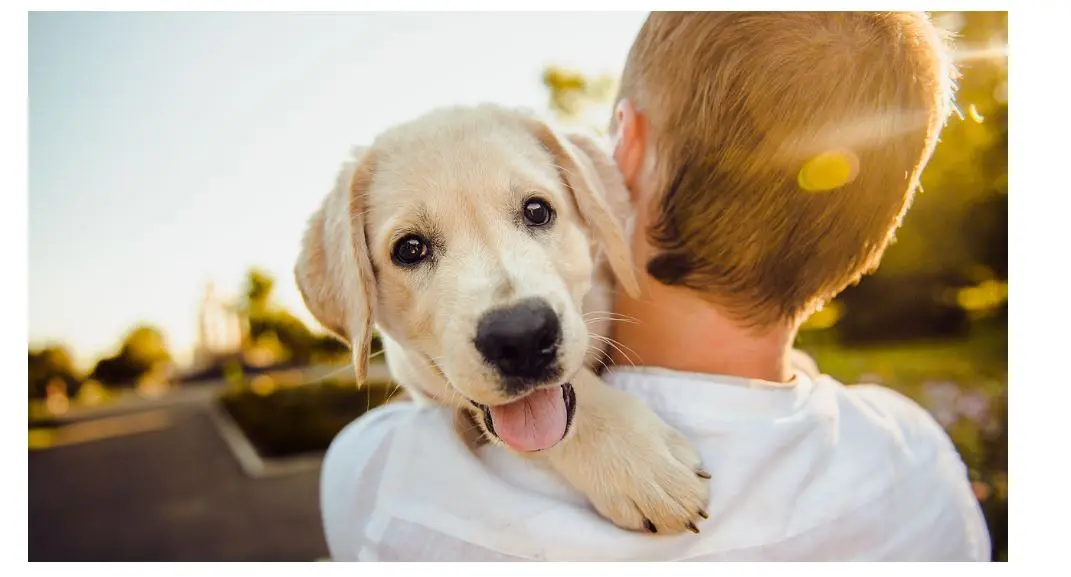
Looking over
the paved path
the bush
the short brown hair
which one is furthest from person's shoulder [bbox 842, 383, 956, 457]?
the bush

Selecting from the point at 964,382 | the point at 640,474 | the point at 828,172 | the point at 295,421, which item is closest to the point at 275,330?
the point at 640,474

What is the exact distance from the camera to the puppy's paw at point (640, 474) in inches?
74.9

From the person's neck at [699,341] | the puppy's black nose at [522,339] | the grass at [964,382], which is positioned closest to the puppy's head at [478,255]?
the puppy's black nose at [522,339]

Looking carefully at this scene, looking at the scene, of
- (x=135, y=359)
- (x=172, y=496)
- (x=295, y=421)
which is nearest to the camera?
(x=135, y=359)

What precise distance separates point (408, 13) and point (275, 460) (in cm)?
537

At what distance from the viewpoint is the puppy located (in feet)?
6.27

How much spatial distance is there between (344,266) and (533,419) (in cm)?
70

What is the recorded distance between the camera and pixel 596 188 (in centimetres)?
222

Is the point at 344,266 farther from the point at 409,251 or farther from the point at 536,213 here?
the point at 536,213

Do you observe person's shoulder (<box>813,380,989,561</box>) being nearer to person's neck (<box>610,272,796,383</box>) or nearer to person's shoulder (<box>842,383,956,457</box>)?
person's shoulder (<box>842,383,956,457</box>)

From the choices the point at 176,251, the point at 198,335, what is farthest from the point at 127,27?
the point at 198,335

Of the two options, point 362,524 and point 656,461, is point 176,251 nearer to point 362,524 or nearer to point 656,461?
point 362,524

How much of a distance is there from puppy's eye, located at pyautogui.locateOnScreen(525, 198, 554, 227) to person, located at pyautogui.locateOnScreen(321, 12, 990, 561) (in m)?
0.28

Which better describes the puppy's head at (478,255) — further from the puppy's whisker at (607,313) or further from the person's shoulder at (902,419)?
the person's shoulder at (902,419)
